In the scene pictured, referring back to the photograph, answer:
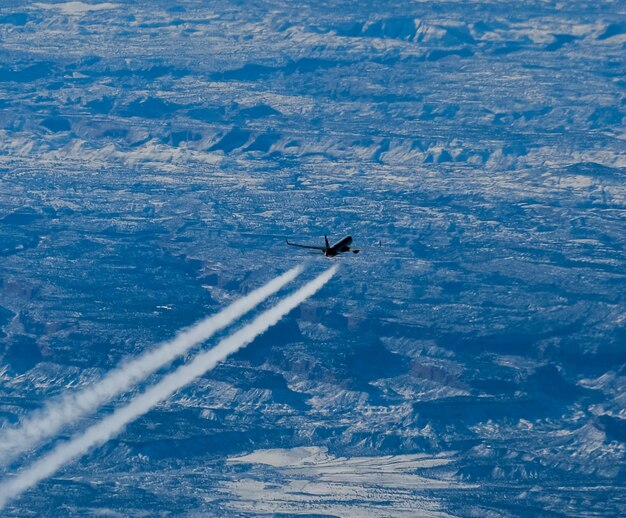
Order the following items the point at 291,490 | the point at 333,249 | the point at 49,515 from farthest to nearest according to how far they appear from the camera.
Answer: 1. the point at 291,490
2. the point at 49,515
3. the point at 333,249

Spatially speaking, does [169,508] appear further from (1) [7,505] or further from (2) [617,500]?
(2) [617,500]

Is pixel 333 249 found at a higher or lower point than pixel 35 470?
higher

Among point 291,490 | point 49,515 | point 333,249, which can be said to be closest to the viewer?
point 333,249

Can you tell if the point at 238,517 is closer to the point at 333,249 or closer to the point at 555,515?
the point at 555,515

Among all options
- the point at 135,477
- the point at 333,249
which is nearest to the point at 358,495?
the point at 135,477

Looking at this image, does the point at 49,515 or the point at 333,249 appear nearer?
the point at 333,249

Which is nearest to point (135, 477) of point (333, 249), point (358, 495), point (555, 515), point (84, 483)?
point (84, 483)

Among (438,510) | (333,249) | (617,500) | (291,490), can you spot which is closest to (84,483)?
(291,490)

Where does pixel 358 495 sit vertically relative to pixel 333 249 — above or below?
below

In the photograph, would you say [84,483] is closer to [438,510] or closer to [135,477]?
[135,477]
